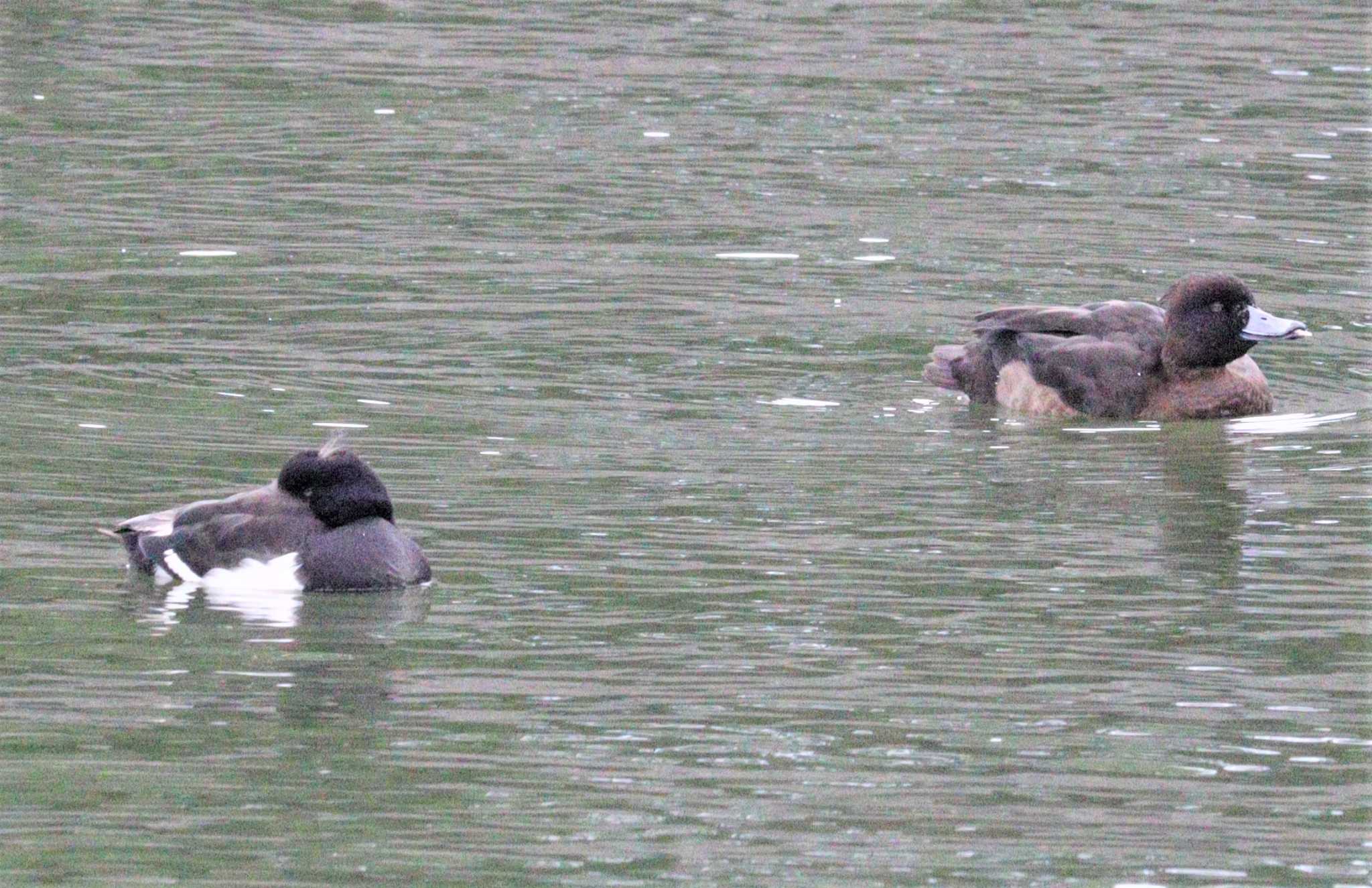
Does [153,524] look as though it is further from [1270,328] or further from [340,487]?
[1270,328]

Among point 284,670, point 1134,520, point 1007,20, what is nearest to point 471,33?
point 1007,20

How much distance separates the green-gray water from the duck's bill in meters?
0.46

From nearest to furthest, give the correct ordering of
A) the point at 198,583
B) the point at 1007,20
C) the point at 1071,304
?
the point at 198,583 < the point at 1071,304 < the point at 1007,20

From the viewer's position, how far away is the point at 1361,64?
27.7m

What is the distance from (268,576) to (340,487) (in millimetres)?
460

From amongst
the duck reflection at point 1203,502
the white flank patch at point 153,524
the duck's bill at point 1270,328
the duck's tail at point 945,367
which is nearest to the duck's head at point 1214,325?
the duck's bill at point 1270,328

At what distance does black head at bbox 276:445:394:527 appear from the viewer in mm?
11664

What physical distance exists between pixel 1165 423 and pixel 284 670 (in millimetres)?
6670

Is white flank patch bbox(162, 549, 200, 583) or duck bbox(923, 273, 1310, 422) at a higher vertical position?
white flank patch bbox(162, 549, 200, 583)

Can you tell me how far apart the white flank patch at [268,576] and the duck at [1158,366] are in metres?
5.35

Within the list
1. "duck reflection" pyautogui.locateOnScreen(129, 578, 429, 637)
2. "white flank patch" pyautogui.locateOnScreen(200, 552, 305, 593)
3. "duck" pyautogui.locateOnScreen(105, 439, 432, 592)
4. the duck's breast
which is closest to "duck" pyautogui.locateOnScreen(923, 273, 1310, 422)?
the duck's breast

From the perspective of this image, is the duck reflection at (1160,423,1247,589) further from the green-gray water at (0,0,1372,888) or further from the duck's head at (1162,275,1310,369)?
the duck's head at (1162,275,1310,369)

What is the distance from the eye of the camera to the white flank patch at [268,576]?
11.6m

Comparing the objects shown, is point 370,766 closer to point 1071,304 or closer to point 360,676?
point 360,676
